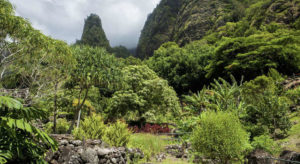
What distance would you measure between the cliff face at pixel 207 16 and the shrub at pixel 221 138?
4110 cm

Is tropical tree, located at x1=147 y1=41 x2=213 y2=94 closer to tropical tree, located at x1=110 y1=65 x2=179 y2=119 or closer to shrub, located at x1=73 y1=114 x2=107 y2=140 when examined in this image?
tropical tree, located at x1=110 y1=65 x2=179 y2=119

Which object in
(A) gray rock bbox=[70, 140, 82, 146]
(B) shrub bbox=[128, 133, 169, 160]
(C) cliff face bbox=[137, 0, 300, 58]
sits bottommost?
(B) shrub bbox=[128, 133, 169, 160]

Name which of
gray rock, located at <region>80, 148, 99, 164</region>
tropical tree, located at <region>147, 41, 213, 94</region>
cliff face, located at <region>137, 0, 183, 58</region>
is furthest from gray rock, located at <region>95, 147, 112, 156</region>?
cliff face, located at <region>137, 0, 183, 58</region>

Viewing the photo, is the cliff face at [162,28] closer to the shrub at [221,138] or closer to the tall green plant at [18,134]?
the shrub at [221,138]

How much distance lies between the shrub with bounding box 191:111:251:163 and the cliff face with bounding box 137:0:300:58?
41096mm

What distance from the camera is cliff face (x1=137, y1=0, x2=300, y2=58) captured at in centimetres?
4009

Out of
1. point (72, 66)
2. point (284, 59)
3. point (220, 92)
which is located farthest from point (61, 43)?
point (284, 59)

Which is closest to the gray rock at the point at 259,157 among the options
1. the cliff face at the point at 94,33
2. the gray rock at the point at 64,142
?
the gray rock at the point at 64,142

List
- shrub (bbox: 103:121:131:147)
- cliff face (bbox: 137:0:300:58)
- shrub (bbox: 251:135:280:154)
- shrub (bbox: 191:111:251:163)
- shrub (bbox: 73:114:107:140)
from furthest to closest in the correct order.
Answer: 1. cliff face (bbox: 137:0:300:58)
2. shrub (bbox: 103:121:131:147)
3. shrub (bbox: 73:114:107:140)
4. shrub (bbox: 251:135:280:154)
5. shrub (bbox: 191:111:251:163)

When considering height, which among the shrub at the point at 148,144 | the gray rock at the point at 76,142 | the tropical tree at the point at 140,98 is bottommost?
the shrub at the point at 148,144

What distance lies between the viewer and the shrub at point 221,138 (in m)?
5.66

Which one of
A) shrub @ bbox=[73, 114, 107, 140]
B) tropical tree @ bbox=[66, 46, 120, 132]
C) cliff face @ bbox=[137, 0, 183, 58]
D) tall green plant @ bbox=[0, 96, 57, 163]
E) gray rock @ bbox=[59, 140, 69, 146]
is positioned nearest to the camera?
tall green plant @ bbox=[0, 96, 57, 163]

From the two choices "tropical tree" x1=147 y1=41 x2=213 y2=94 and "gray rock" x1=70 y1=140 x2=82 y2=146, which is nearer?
"gray rock" x1=70 y1=140 x2=82 y2=146

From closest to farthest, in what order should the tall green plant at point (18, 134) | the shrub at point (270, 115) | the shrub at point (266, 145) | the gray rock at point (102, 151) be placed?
the tall green plant at point (18, 134)
the gray rock at point (102, 151)
the shrub at point (266, 145)
the shrub at point (270, 115)
